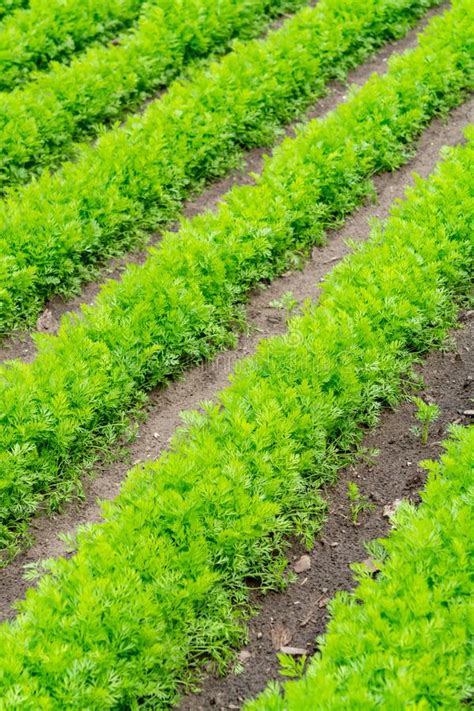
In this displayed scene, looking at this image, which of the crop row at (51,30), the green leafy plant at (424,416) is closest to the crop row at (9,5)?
the crop row at (51,30)

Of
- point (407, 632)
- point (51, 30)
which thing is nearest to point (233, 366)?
point (407, 632)

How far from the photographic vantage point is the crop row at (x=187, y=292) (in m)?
6.58

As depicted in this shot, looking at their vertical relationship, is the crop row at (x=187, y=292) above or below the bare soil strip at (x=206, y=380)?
above

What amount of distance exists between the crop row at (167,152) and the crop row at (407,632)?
439 centimetres

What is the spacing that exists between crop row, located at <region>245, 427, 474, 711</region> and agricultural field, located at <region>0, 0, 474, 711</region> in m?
0.01

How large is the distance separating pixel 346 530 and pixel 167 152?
4.84 meters

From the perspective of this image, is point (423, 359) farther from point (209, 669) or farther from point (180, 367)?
point (209, 669)

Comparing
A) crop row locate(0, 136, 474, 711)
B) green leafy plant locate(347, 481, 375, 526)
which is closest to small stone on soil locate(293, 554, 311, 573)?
crop row locate(0, 136, 474, 711)

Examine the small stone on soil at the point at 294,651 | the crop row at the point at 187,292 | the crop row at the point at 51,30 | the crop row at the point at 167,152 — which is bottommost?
the small stone on soil at the point at 294,651

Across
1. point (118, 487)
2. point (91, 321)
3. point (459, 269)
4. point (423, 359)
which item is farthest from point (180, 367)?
point (459, 269)

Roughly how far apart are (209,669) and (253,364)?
227 cm

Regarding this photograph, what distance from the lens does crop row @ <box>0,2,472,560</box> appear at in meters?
6.58

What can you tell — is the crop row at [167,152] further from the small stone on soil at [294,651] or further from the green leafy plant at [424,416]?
the small stone on soil at [294,651]

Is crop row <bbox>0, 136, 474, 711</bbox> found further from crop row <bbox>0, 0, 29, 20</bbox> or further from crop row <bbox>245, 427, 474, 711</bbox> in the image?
crop row <bbox>0, 0, 29, 20</bbox>
